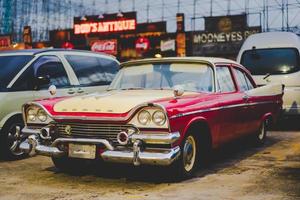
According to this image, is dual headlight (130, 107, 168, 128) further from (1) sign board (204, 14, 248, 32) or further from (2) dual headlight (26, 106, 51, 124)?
(1) sign board (204, 14, 248, 32)

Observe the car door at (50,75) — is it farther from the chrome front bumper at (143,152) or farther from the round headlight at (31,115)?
the chrome front bumper at (143,152)

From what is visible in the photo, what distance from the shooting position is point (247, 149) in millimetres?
8109

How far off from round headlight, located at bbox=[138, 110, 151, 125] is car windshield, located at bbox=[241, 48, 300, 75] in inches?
261

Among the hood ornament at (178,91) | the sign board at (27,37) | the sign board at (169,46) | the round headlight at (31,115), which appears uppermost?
the sign board at (27,37)

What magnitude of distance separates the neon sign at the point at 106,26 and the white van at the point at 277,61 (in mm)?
32896

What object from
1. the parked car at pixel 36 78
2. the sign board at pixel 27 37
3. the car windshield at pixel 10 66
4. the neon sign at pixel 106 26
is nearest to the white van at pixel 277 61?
the parked car at pixel 36 78

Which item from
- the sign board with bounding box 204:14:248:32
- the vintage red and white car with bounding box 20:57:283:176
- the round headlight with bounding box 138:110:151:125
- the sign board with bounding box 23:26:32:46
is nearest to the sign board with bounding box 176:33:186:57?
the sign board with bounding box 204:14:248:32

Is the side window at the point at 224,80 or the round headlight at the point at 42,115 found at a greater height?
the side window at the point at 224,80

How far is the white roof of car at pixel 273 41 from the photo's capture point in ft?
38.2

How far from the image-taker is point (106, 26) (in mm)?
45906

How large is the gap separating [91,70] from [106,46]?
35.1 meters

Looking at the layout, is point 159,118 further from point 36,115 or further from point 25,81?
point 25,81

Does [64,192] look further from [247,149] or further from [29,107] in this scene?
[247,149]

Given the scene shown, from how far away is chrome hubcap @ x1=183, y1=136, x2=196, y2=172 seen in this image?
18.7 ft
